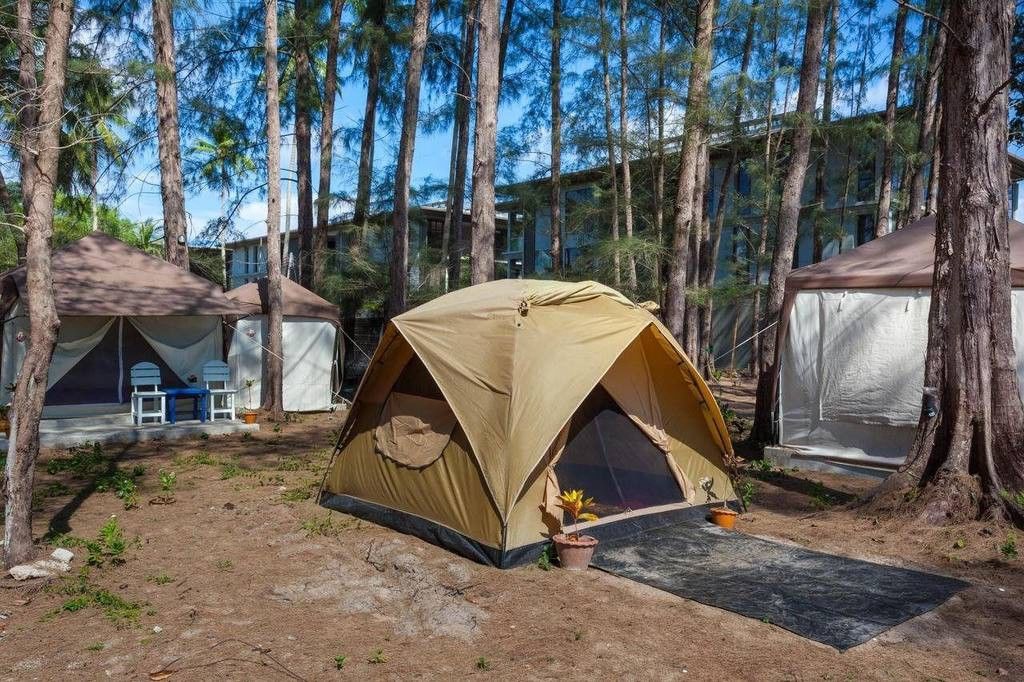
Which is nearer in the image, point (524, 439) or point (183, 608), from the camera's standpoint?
point (183, 608)

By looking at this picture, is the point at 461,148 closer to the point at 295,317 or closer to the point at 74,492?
the point at 295,317

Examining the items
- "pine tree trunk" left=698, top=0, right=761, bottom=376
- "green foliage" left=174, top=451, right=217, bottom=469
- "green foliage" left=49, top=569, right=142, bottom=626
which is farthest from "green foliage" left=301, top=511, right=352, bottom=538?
"pine tree trunk" left=698, top=0, right=761, bottom=376

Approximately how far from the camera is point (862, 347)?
8.43m

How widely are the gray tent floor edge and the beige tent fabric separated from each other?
1.46 feet

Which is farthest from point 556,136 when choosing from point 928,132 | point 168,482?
point 168,482

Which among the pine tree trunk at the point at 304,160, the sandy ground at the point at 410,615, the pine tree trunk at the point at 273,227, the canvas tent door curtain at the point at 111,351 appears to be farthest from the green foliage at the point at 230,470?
the pine tree trunk at the point at 304,160

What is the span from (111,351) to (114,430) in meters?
1.96

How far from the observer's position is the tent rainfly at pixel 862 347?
8109 millimetres

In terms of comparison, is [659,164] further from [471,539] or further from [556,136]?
[471,539]

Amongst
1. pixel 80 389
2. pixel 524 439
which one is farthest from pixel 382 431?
pixel 80 389

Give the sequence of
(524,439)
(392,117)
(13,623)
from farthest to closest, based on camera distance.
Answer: (392,117) → (524,439) → (13,623)

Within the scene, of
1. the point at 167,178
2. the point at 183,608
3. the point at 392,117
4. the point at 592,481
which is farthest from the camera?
the point at 392,117

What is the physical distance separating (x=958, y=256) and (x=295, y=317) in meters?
10.4

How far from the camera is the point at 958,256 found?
6254 millimetres
